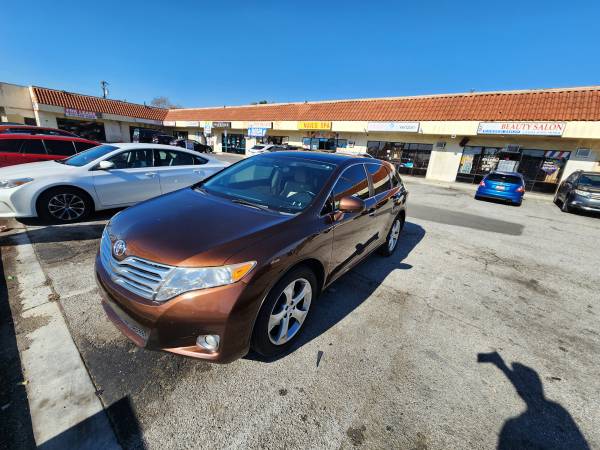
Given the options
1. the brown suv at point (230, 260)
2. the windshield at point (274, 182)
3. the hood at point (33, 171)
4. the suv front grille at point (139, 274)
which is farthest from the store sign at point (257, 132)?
the suv front grille at point (139, 274)

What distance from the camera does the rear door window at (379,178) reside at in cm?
380

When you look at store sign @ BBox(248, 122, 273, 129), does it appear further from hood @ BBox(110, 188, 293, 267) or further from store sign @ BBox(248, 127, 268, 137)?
hood @ BBox(110, 188, 293, 267)

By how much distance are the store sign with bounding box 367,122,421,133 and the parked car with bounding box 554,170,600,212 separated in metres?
9.57

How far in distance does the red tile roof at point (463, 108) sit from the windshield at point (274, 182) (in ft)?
60.6

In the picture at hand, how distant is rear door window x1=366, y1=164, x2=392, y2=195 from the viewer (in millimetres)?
3801

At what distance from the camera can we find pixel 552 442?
5.97 feet

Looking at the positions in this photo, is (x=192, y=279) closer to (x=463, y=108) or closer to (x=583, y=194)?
(x=583, y=194)

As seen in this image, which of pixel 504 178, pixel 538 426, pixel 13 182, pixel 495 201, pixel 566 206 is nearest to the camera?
pixel 538 426

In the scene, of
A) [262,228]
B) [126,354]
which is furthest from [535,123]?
[126,354]

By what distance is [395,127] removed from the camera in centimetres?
1947

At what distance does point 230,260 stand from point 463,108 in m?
21.2

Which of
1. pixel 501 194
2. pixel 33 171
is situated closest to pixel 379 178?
pixel 33 171

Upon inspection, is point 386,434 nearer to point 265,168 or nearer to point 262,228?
point 262,228

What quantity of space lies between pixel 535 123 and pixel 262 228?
1914cm
